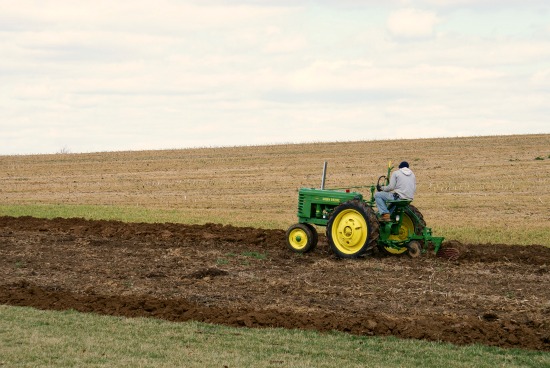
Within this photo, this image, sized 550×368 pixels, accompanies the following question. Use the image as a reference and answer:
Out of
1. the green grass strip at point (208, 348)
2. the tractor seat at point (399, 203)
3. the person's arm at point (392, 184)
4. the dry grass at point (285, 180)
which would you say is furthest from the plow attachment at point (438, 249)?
the green grass strip at point (208, 348)

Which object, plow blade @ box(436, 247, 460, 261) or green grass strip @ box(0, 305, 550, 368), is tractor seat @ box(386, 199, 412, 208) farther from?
green grass strip @ box(0, 305, 550, 368)

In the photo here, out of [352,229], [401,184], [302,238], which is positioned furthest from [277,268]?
[401,184]

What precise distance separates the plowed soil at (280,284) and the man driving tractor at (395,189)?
997mm

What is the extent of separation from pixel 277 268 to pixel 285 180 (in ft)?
81.3

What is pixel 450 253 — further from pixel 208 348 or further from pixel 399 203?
pixel 208 348

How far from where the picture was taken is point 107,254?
18.0 metres

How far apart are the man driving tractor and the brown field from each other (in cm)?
99

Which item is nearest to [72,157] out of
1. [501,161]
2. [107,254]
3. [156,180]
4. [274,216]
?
[156,180]

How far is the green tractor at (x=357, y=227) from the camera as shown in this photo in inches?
671

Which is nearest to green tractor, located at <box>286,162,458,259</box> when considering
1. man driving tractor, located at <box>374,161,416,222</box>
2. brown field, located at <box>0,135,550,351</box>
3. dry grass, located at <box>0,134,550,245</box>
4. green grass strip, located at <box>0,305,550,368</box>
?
man driving tractor, located at <box>374,161,416,222</box>

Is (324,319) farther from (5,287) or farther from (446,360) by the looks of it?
(5,287)

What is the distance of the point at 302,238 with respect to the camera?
60.1 ft

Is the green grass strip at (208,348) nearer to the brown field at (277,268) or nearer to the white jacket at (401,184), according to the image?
the brown field at (277,268)

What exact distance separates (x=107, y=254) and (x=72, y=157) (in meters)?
40.1
